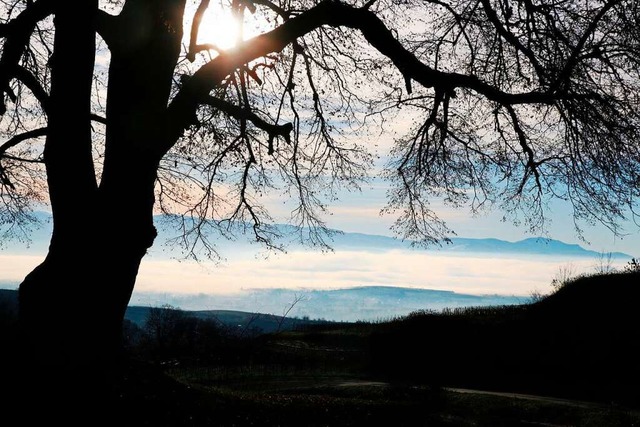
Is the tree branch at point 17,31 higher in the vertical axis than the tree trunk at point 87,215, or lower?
higher

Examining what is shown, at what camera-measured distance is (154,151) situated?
369 inches

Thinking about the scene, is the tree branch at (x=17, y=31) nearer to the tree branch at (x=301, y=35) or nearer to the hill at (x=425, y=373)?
the tree branch at (x=301, y=35)

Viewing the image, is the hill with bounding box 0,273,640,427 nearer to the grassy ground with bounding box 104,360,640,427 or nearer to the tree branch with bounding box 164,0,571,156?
the grassy ground with bounding box 104,360,640,427

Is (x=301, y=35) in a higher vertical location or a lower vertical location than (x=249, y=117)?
higher

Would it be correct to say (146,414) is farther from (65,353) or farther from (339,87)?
(339,87)

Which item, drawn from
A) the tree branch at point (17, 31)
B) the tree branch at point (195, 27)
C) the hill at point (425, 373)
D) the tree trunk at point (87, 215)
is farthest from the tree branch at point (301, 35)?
the hill at point (425, 373)

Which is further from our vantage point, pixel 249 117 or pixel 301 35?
pixel 249 117

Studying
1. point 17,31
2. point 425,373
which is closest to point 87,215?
point 17,31

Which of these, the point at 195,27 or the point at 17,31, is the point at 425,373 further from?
the point at 17,31

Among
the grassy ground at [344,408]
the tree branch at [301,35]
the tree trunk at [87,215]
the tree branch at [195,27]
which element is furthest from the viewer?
the tree branch at [195,27]

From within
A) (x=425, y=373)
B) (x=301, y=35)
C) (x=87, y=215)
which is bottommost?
(x=425, y=373)

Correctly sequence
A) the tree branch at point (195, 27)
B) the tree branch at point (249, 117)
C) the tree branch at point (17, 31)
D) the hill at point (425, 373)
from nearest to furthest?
1. the tree branch at point (17, 31)
2. the tree branch at point (249, 117)
3. the hill at point (425, 373)
4. the tree branch at point (195, 27)

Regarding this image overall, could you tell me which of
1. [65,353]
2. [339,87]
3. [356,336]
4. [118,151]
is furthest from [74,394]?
[356,336]

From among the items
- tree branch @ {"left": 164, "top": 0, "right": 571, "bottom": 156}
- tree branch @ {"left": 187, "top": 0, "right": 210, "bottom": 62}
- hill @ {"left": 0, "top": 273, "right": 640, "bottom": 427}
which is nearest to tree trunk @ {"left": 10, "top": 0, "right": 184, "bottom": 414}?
tree branch @ {"left": 164, "top": 0, "right": 571, "bottom": 156}
